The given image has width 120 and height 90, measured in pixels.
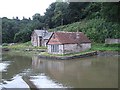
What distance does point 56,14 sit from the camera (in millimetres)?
66500

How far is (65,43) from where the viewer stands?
37.7 meters

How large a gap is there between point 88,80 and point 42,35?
3463 centimetres

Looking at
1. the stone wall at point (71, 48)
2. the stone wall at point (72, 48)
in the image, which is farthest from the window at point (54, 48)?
the stone wall at point (71, 48)

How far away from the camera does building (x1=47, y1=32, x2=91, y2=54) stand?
123ft

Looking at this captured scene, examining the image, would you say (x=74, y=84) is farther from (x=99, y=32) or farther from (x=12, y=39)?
(x=12, y=39)

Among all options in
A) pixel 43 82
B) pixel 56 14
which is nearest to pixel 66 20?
pixel 56 14

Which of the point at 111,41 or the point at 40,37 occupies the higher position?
the point at 40,37

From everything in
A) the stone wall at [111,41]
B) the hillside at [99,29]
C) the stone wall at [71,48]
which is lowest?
the stone wall at [71,48]

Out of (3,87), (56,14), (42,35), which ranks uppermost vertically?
(56,14)

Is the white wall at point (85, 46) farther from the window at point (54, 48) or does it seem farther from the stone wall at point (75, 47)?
the window at point (54, 48)

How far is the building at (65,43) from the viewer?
37.4 meters

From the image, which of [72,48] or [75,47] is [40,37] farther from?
[72,48]

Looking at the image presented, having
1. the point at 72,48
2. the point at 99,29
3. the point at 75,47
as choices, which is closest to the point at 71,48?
the point at 72,48

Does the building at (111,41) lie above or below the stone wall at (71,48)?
above
